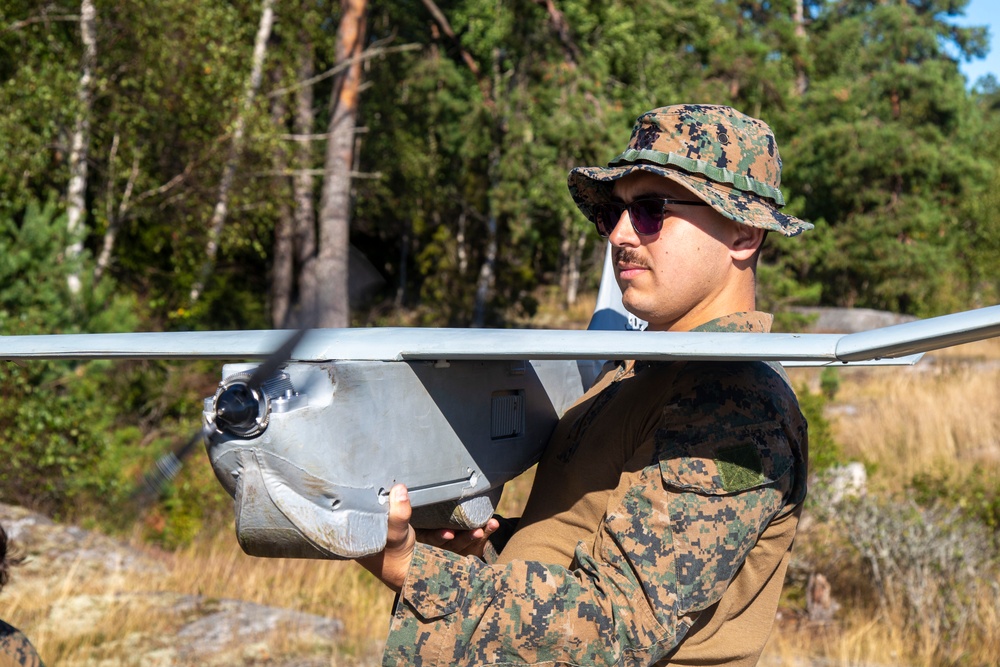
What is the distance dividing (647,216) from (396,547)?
82 cm

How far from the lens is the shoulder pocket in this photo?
161 centimetres

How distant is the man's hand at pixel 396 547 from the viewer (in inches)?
63.8

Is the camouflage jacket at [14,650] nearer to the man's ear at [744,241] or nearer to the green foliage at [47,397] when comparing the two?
the man's ear at [744,241]

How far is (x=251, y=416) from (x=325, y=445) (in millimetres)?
124

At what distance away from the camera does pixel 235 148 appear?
13445mm

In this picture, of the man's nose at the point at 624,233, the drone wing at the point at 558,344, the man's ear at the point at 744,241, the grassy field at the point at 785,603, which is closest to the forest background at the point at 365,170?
the drone wing at the point at 558,344

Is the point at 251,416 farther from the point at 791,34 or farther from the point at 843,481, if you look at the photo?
the point at 791,34

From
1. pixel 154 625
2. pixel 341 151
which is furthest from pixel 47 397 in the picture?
pixel 341 151

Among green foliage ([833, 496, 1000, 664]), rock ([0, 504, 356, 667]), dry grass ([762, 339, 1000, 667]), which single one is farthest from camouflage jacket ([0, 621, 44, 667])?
green foliage ([833, 496, 1000, 664])

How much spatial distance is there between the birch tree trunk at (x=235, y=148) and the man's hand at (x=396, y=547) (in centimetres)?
1247

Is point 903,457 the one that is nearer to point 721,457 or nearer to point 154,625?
point 154,625

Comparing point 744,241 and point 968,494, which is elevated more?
point 744,241

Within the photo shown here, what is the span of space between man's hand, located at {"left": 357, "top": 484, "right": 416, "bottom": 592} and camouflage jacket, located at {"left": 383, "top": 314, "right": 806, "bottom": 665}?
0.12ft

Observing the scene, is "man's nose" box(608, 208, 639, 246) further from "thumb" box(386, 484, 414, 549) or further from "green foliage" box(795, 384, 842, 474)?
"green foliage" box(795, 384, 842, 474)
